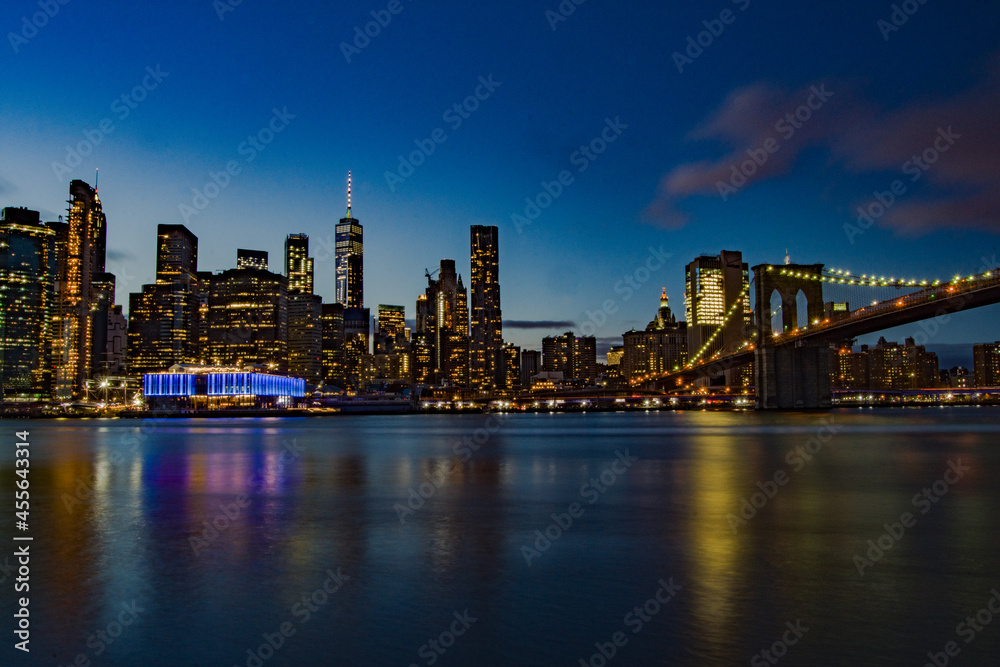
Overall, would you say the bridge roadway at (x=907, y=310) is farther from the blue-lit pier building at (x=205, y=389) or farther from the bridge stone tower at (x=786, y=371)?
the blue-lit pier building at (x=205, y=389)

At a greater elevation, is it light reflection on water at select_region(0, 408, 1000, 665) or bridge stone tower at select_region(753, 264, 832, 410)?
bridge stone tower at select_region(753, 264, 832, 410)

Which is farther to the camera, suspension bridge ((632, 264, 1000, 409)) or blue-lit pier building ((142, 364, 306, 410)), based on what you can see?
blue-lit pier building ((142, 364, 306, 410))

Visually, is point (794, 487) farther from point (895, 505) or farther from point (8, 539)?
point (8, 539)

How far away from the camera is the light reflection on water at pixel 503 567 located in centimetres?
902

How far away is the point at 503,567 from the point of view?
42.5 ft

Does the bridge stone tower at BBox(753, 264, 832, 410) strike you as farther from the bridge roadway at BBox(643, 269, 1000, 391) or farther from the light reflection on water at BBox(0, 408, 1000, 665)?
the light reflection on water at BBox(0, 408, 1000, 665)

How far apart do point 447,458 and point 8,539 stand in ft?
80.0

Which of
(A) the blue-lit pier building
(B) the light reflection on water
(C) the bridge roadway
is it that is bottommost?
(B) the light reflection on water

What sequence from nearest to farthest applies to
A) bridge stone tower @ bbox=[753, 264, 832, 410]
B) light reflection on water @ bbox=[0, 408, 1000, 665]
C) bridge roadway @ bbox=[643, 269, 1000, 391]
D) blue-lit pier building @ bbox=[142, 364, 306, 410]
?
light reflection on water @ bbox=[0, 408, 1000, 665]
bridge roadway @ bbox=[643, 269, 1000, 391]
bridge stone tower @ bbox=[753, 264, 832, 410]
blue-lit pier building @ bbox=[142, 364, 306, 410]

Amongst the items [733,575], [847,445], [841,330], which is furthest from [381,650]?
[841,330]

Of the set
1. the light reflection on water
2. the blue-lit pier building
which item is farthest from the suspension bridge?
the blue-lit pier building

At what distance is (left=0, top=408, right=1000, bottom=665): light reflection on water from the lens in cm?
902

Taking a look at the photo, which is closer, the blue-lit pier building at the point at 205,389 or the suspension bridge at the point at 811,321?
the suspension bridge at the point at 811,321

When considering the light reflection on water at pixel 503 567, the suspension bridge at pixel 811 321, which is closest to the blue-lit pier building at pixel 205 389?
the suspension bridge at pixel 811 321
